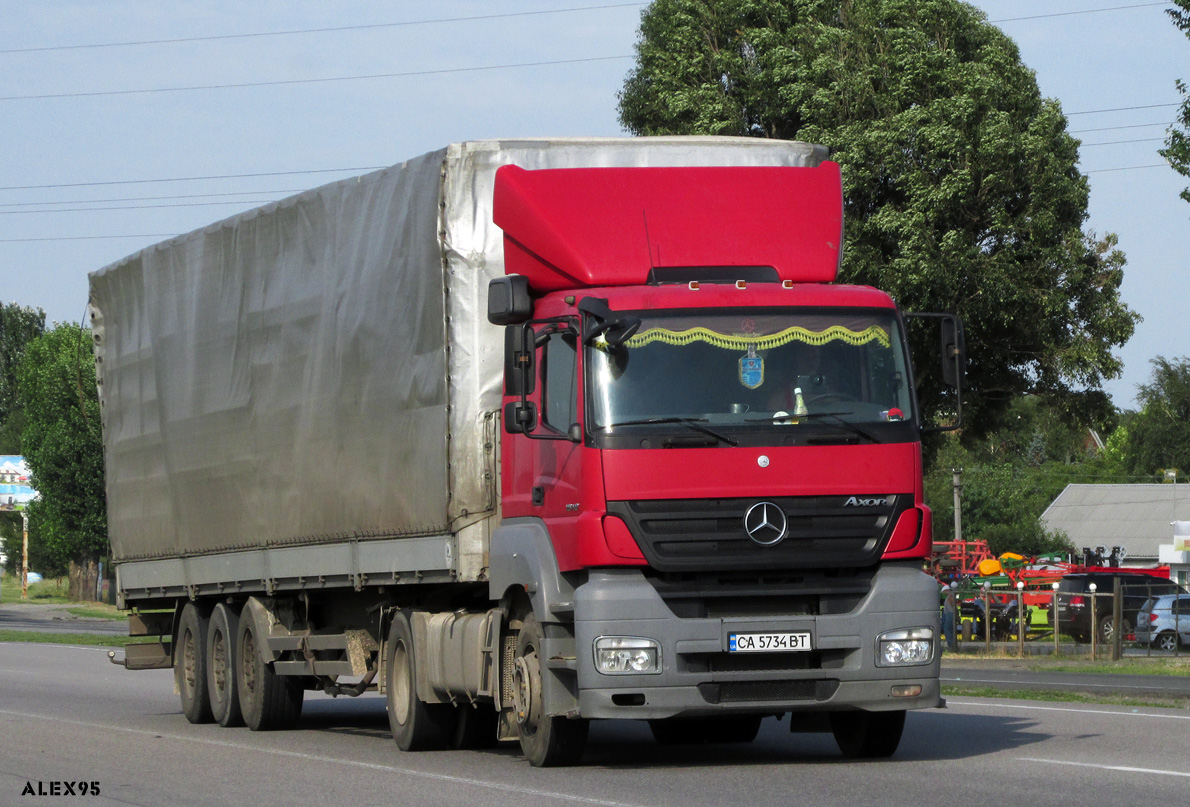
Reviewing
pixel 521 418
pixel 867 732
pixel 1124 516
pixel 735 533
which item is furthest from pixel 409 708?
pixel 1124 516

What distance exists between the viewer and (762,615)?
11.1 meters

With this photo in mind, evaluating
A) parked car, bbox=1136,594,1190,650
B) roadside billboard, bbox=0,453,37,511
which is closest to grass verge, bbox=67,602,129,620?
roadside billboard, bbox=0,453,37,511

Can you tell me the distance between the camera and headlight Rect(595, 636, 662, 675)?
428 inches

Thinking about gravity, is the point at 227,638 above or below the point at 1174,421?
below

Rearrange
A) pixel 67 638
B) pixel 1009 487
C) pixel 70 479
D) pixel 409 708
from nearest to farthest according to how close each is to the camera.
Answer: pixel 409 708, pixel 67 638, pixel 70 479, pixel 1009 487

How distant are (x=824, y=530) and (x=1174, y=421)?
107745 mm

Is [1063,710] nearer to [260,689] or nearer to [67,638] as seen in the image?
[260,689]

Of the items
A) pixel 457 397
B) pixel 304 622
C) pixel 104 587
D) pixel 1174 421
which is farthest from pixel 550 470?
pixel 1174 421

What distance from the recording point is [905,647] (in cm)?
1128

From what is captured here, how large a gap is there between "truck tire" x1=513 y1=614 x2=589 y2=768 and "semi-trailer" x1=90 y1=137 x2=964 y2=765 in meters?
0.02

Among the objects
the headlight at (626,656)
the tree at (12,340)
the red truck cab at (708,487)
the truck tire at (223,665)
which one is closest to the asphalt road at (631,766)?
the truck tire at (223,665)

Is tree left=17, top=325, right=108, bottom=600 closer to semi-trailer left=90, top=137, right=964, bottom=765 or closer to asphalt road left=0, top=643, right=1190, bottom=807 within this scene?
asphalt road left=0, top=643, right=1190, bottom=807

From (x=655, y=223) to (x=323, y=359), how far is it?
3910 millimetres

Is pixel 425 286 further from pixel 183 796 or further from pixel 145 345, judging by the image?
pixel 145 345
